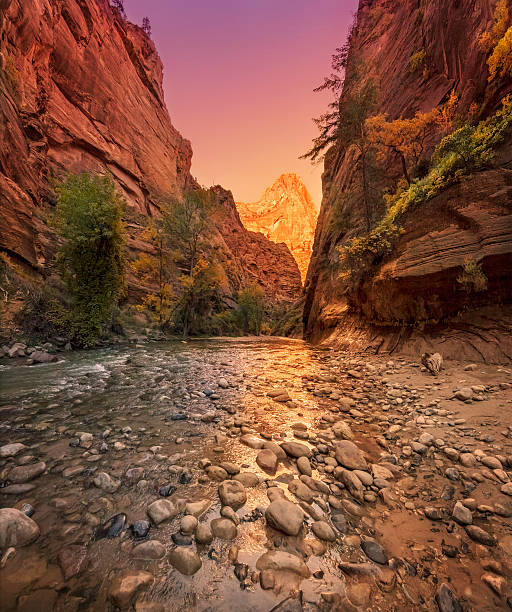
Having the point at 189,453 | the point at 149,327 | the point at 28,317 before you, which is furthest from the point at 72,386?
the point at 149,327

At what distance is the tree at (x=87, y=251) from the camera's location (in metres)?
8.73

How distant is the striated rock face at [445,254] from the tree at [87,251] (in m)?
10.2

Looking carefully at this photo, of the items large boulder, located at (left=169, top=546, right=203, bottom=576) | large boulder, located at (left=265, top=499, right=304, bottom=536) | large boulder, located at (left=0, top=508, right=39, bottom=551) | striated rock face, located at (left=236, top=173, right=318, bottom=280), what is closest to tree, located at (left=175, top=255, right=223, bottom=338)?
large boulder, located at (left=0, top=508, right=39, bottom=551)

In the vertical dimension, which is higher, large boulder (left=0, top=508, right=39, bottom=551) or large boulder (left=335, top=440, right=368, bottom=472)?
large boulder (left=0, top=508, right=39, bottom=551)

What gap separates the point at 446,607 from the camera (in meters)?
1.26

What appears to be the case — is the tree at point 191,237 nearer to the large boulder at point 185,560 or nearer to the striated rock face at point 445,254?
the striated rock face at point 445,254

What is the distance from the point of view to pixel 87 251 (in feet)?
29.5

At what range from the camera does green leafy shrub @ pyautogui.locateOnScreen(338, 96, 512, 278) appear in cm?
597

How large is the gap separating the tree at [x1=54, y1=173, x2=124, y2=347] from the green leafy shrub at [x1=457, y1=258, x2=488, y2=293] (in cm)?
1146

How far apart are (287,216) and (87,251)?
14492 cm

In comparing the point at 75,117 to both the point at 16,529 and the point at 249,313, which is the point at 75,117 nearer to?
the point at 249,313

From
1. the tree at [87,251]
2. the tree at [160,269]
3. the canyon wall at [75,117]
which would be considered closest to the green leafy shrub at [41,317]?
the tree at [87,251]

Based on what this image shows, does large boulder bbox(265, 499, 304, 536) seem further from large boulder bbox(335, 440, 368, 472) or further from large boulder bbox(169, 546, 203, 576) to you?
large boulder bbox(335, 440, 368, 472)

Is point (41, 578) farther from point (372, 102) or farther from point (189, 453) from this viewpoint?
point (372, 102)
